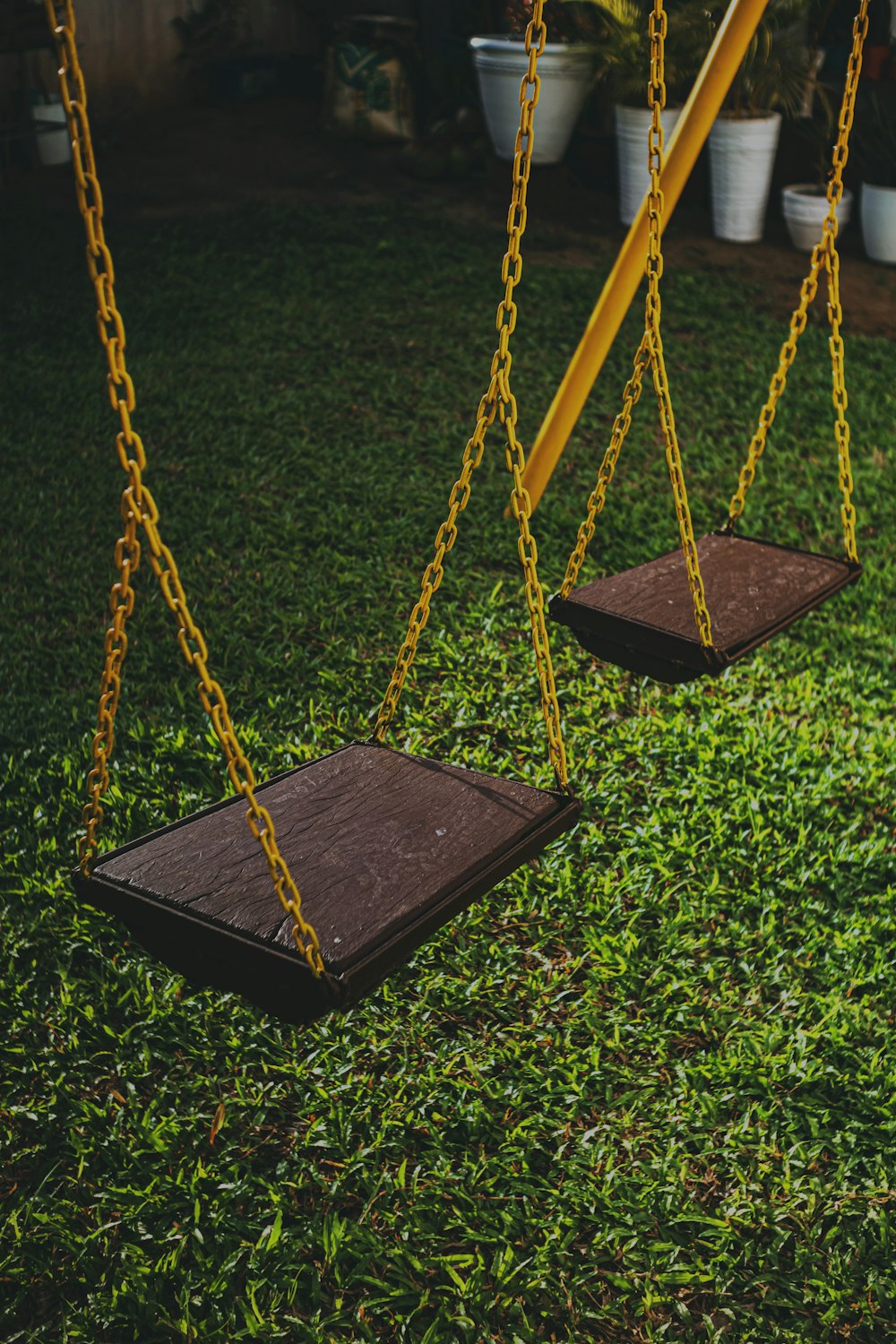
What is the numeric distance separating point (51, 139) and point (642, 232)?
280 inches

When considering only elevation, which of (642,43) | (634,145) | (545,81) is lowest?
(634,145)

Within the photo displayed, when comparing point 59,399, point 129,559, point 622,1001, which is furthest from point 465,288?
point 129,559

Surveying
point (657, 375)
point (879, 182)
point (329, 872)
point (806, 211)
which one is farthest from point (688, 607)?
point (879, 182)

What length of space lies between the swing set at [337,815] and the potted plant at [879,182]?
562 cm

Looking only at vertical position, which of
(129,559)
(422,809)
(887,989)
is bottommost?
(887,989)

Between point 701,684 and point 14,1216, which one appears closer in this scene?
point 14,1216

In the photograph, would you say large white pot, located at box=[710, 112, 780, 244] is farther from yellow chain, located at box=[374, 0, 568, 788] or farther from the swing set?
yellow chain, located at box=[374, 0, 568, 788]

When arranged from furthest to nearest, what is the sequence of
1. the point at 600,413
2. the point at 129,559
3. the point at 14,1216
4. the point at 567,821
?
the point at 600,413
the point at 14,1216
the point at 567,821
the point at 129,559

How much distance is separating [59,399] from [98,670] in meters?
2.43

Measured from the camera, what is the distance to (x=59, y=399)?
5777 millimetres

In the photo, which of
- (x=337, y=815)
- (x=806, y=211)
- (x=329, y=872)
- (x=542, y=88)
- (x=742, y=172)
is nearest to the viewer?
(x=329, y=872)

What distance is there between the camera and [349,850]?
192 centimetres

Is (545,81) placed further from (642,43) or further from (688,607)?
(688,607)

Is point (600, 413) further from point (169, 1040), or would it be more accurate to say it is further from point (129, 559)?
point (129, 559)
